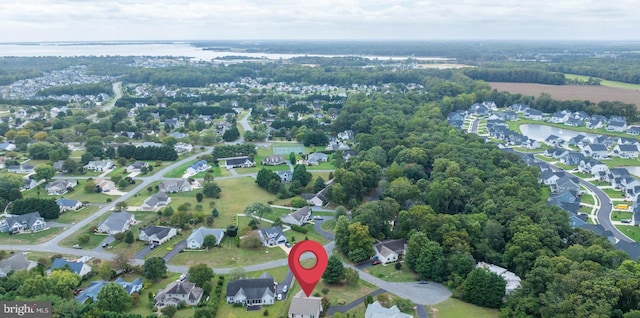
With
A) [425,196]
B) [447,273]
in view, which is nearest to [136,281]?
[447,273]

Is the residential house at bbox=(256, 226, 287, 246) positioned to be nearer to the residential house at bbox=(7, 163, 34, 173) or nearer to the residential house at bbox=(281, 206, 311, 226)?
the residential house at bbox=(281, 206, 311, 226)

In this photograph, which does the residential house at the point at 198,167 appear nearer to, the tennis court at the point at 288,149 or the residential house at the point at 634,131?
the tennis court at the point at 288,149

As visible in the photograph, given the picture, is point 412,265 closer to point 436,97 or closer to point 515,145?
point 515,145

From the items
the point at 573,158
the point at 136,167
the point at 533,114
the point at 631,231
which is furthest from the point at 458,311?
the point at 533,114

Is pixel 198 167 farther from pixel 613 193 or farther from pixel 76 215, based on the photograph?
pixel 613 193

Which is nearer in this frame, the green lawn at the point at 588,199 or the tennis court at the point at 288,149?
the green lawn at the point at 588,199

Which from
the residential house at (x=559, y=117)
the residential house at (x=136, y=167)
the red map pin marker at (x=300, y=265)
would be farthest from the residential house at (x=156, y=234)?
the residential house at (x=559, y=117)
